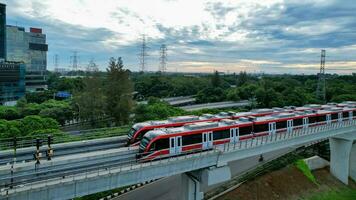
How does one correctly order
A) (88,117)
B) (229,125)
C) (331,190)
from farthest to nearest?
(88,117)
(331,190)
(229,125)

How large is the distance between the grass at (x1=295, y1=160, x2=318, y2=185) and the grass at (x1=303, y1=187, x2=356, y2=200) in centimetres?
236

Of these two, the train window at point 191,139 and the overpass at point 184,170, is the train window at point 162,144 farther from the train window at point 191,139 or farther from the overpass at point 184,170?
the train window at point 191,139

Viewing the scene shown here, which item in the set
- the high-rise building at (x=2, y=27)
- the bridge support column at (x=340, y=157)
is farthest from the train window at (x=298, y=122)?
the high-rise building at (x=2, y=27)

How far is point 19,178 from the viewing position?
60.2ft

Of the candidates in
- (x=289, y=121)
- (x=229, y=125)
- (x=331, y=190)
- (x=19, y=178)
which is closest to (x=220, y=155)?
(x=229, y=125)

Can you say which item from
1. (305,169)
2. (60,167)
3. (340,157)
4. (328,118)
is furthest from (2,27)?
(340,157)

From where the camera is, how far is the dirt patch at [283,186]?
33.1 meters

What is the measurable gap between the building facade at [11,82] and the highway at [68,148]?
256ft

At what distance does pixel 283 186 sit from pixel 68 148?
27.1 metres

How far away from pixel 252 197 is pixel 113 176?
1965 cm

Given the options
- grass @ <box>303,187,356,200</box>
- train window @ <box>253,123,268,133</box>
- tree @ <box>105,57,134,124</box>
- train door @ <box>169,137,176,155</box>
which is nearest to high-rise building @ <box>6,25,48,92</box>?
tree @ <box>105,57,134,124</box>

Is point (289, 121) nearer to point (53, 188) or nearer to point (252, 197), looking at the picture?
point (252, 197)

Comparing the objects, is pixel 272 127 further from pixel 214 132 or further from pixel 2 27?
pixel 2 27

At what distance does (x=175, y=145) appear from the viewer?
23.8 meters
